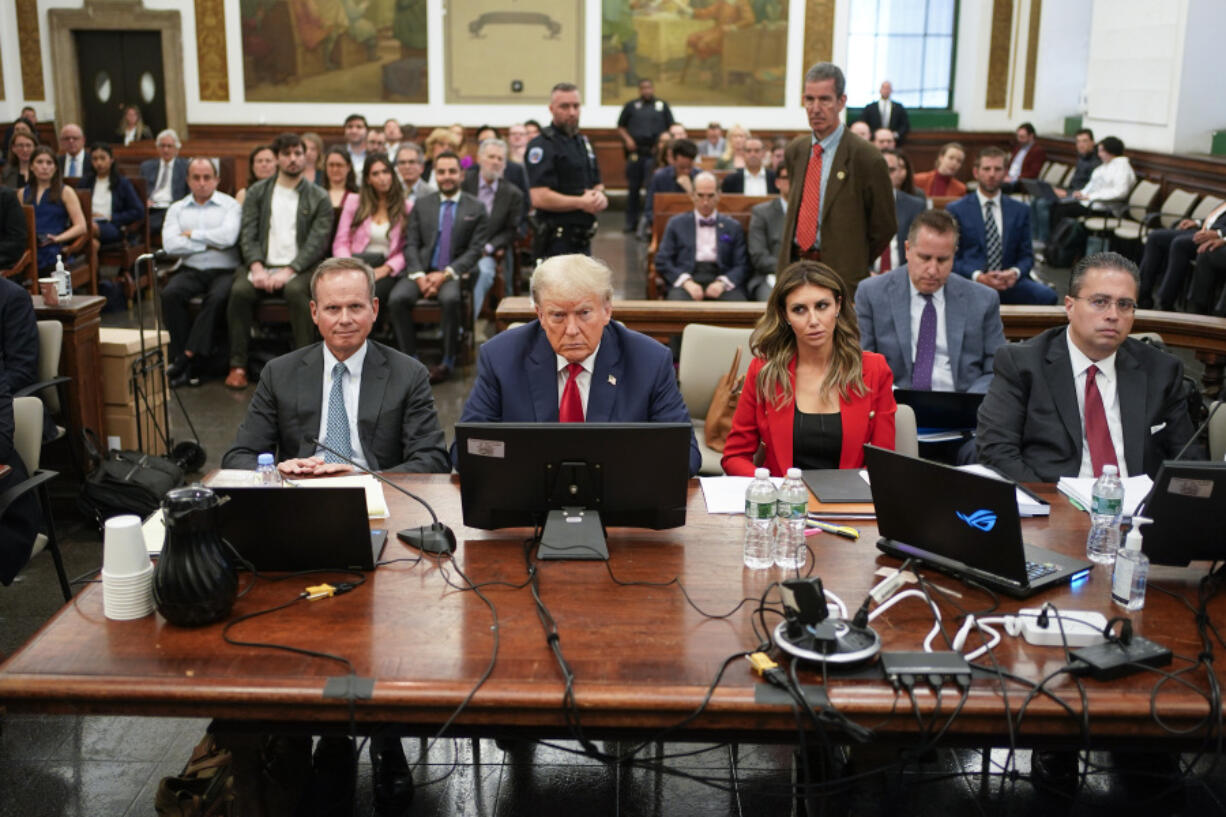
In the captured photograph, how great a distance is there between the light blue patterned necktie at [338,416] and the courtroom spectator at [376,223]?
4.07m

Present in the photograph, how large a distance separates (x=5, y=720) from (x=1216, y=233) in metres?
7.75

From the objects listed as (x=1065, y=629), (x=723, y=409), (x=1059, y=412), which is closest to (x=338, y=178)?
(x=723, y=409)

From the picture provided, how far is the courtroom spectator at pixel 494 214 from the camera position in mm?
7664

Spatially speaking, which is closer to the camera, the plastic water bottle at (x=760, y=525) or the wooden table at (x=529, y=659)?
the wooden table at (x=529, y=659)

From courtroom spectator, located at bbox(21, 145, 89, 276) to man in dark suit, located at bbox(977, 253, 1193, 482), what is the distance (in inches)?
286

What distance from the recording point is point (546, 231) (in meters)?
8.20

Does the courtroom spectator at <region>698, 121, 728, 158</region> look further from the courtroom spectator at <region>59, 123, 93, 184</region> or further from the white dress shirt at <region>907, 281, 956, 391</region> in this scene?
the white dress shirt at <region>907, 281, 956, 391</region>

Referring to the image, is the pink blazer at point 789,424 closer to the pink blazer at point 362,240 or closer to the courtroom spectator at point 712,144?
the pink blazer at point 362,240

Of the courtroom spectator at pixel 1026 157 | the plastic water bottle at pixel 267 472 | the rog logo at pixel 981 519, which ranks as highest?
the courtroom spectator at pixel 1026 157

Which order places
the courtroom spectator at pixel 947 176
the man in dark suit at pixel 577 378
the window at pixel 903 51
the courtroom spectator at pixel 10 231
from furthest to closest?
1. the window at pixel 903 51
2. the courtroom spectator at pixel 947 176
3. the courtroom spectator at pixel 10 231
4. the man in dark suit at pixel 577 378

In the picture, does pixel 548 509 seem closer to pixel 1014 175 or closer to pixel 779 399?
pixel 779 399

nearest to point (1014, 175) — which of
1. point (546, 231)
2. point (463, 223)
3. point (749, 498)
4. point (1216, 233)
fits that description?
point (1216, 233)

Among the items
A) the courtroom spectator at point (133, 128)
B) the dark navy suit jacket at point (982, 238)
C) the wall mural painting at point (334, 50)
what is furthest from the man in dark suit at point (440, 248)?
the courtroom spectator at point (133, 128)

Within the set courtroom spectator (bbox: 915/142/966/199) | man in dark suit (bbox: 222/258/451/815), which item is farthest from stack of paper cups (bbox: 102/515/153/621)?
courtroom spectator (bbox: 915/142/966/199)
